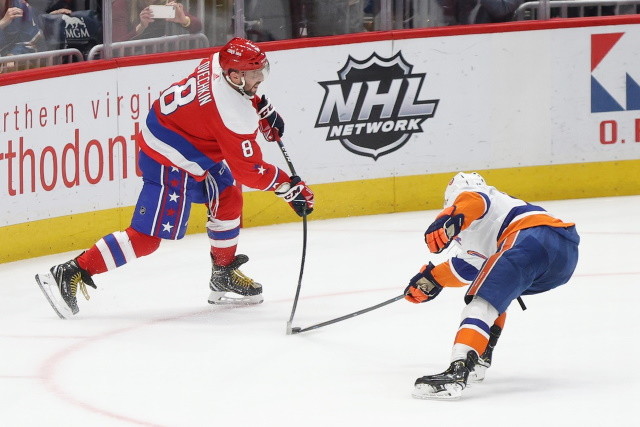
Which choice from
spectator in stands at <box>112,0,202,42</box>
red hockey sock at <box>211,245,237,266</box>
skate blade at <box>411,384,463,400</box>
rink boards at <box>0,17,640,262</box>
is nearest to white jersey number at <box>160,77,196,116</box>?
red hockey sock at <box>211,245,237,266</box>

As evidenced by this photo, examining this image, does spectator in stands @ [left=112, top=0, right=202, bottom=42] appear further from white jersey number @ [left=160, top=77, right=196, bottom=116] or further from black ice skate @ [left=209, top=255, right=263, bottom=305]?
black ice skate @ [left=209, top=255, right=263, bottom=305]

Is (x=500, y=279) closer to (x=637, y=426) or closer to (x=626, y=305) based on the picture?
(x=637, y=426)

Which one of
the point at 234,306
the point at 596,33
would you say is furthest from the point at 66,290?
the point at 596,33

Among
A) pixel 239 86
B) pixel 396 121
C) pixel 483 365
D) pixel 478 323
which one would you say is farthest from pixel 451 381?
pixel 396 121

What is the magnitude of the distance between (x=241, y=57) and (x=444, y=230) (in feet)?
5.20

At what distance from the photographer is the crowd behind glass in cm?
742

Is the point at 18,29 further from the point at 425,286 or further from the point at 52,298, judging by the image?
the point at 425,286

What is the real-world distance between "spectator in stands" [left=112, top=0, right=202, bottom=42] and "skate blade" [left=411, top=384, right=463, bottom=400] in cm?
383

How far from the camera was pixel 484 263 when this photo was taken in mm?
4957

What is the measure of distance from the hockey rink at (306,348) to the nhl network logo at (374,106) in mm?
1002

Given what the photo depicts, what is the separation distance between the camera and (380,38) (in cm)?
856

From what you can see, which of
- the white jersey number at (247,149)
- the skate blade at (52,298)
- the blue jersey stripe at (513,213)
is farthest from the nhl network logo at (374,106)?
the blue jersey stripe at (513,213)

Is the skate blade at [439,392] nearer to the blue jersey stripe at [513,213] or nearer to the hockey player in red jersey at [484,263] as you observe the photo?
the hockey player in red jersey at [484,263]

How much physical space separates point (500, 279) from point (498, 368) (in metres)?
0.60
